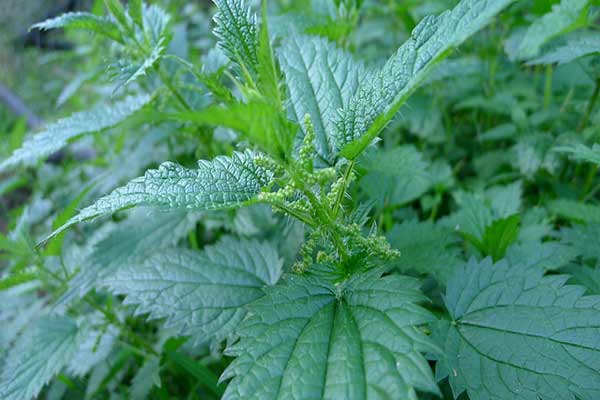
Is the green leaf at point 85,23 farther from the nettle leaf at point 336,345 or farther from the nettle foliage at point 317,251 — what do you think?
the nettle leaf at point 336,345

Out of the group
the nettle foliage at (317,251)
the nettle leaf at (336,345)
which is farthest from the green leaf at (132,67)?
the nettle leaf at (336,345)

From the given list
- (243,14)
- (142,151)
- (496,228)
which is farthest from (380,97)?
(142,151)

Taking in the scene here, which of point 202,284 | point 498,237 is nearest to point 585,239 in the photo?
point 498,237

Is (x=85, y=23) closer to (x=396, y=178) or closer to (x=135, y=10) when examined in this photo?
(x=135, y=10)

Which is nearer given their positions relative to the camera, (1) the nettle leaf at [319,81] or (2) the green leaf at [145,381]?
(1) the nettle leaf at [319,81]

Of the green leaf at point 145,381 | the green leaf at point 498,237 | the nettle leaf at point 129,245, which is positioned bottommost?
the green leaf at point 498,237

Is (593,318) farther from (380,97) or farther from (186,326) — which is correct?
(186,326)

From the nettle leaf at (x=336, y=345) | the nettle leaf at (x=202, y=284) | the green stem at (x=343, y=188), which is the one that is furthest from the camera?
the nettle leaf at (x=202, y=284)
